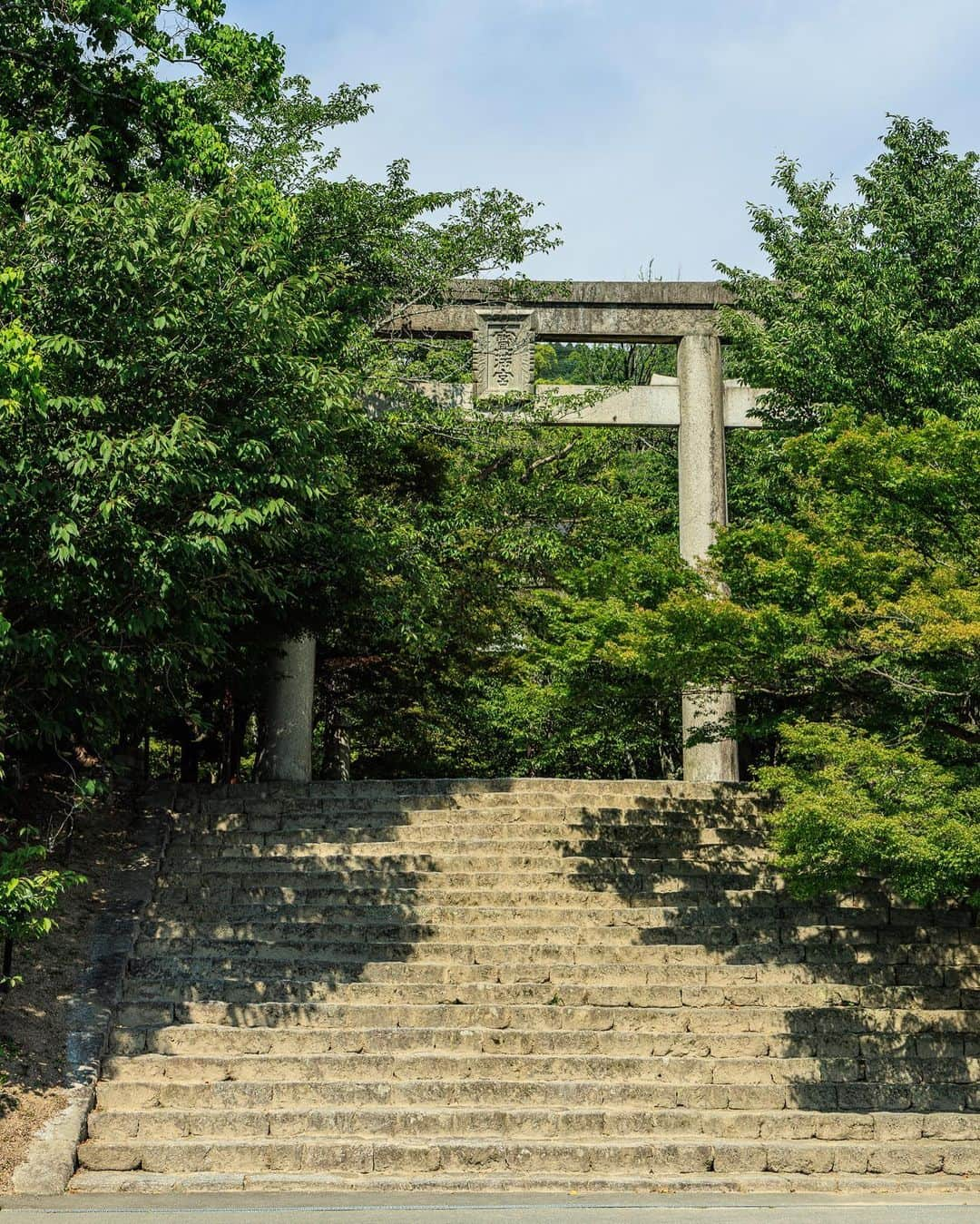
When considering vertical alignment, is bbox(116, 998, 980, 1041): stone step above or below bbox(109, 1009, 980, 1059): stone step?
above

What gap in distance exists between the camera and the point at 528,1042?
1108 cm

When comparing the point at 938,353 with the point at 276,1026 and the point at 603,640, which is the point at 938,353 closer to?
the point at 603,640

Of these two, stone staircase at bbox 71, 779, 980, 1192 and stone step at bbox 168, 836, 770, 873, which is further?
stone step at bbox 168, 836, 770, 873

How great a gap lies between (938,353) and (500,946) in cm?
844

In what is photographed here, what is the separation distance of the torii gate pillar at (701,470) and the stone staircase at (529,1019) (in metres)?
3.69

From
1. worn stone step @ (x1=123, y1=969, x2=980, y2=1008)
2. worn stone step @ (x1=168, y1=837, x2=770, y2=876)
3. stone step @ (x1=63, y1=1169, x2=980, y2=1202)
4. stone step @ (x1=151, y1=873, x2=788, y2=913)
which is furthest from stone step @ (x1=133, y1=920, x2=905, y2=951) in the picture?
stone step @ (x1=63, y1=1169, x2=980, y2=1202)

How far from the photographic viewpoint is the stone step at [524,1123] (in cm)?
982

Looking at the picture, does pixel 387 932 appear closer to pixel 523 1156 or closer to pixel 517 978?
pixel 517 978

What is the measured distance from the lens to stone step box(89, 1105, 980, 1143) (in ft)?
32.2

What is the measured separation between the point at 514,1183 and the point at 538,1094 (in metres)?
1.12

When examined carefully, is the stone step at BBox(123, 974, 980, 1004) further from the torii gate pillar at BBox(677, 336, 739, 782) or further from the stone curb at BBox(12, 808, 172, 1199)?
the torii gate pillar at BBox(677, 336, 739, 782)

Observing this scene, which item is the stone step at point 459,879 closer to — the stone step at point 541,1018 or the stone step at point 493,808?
the stone step at point 493,808

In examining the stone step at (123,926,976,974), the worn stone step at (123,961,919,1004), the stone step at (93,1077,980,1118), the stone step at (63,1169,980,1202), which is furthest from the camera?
the stone step at (123,926,976,974)

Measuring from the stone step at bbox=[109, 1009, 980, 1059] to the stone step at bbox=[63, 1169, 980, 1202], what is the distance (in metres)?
1.53
